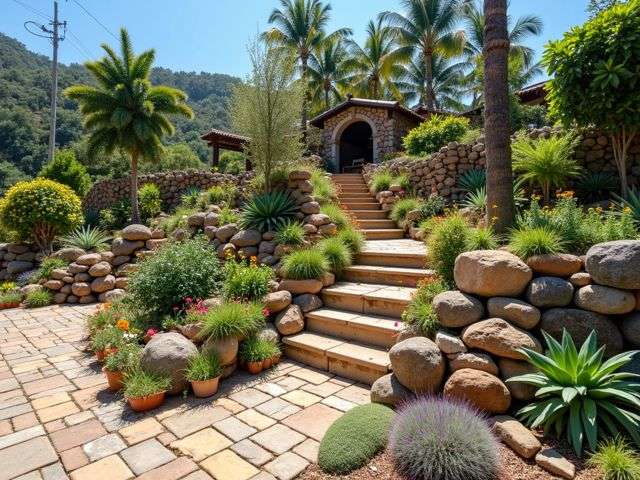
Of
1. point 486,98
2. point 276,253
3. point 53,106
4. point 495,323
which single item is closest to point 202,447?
point 495,323

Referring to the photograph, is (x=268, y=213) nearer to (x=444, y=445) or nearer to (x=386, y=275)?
(x=386, y=275)

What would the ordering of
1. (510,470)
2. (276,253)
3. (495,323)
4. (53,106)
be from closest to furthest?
(510,470) → (495,323) → (276,253) → (53,106)

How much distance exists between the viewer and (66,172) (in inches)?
607

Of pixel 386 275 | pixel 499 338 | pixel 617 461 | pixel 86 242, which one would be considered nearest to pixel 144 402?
pixel 499 338

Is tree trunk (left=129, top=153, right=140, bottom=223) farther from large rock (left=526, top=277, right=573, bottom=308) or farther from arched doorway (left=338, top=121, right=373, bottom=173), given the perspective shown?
large rock (left=526, top=277, right=573, bottom=308)

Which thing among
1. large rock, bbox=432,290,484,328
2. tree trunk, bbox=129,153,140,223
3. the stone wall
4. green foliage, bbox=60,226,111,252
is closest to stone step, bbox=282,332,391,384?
large rock, bbox=432,290,484,328

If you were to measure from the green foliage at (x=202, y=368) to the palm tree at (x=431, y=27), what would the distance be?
1899cm

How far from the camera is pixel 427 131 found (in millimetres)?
10961

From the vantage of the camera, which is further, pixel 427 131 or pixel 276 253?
pixel 427 131

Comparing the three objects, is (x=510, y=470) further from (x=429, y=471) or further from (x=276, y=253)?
(x=276, y=253)

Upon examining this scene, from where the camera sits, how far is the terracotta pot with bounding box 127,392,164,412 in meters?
3.11

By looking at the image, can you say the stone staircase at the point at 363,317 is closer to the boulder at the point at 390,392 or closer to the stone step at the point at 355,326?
the stone step at the point at 355,326

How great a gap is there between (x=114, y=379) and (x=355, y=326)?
2624mm

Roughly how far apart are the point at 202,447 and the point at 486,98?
176 inches
